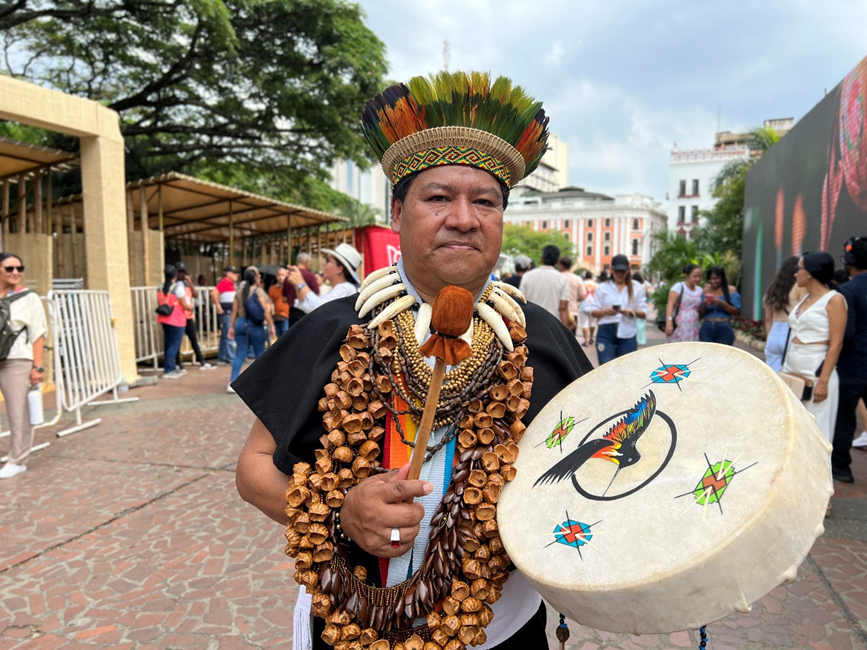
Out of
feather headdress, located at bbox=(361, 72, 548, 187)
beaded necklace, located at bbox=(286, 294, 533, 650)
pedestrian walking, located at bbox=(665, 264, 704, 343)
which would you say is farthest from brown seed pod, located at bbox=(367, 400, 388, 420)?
pedestrian walking, located at bbox=(665, 264, 704, 343)

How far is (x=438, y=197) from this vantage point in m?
1.34

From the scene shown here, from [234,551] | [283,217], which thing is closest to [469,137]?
[234,551]

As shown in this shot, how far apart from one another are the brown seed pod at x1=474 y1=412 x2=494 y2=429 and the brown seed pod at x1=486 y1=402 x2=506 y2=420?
0.02m

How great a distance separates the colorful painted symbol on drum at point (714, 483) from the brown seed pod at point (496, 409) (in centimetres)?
42

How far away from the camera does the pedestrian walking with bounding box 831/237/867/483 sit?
13.6ft

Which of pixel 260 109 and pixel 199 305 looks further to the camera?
pixel 260 109

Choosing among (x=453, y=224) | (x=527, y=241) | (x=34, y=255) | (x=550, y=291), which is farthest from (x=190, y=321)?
(x=527, y=241)

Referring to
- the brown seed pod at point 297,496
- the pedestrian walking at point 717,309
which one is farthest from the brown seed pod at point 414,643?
the pedestrian walking at point 717,309

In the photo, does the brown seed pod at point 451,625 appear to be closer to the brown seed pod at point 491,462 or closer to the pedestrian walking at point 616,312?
the brown seed pod at point 491,462

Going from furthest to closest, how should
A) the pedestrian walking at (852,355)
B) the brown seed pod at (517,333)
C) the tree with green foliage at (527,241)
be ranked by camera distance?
1. the tree with green foliage at (527,241)
2. the pedestrian walking at (852,355)
3. the brown seed pod at (517,333)

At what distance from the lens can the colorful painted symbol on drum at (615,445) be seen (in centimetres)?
115

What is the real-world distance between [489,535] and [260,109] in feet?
50.1

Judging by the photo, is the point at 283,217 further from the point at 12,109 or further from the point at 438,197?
the point at 438,197

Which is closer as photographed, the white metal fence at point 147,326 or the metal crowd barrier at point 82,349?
the metal crowd barrier at point 82,349
